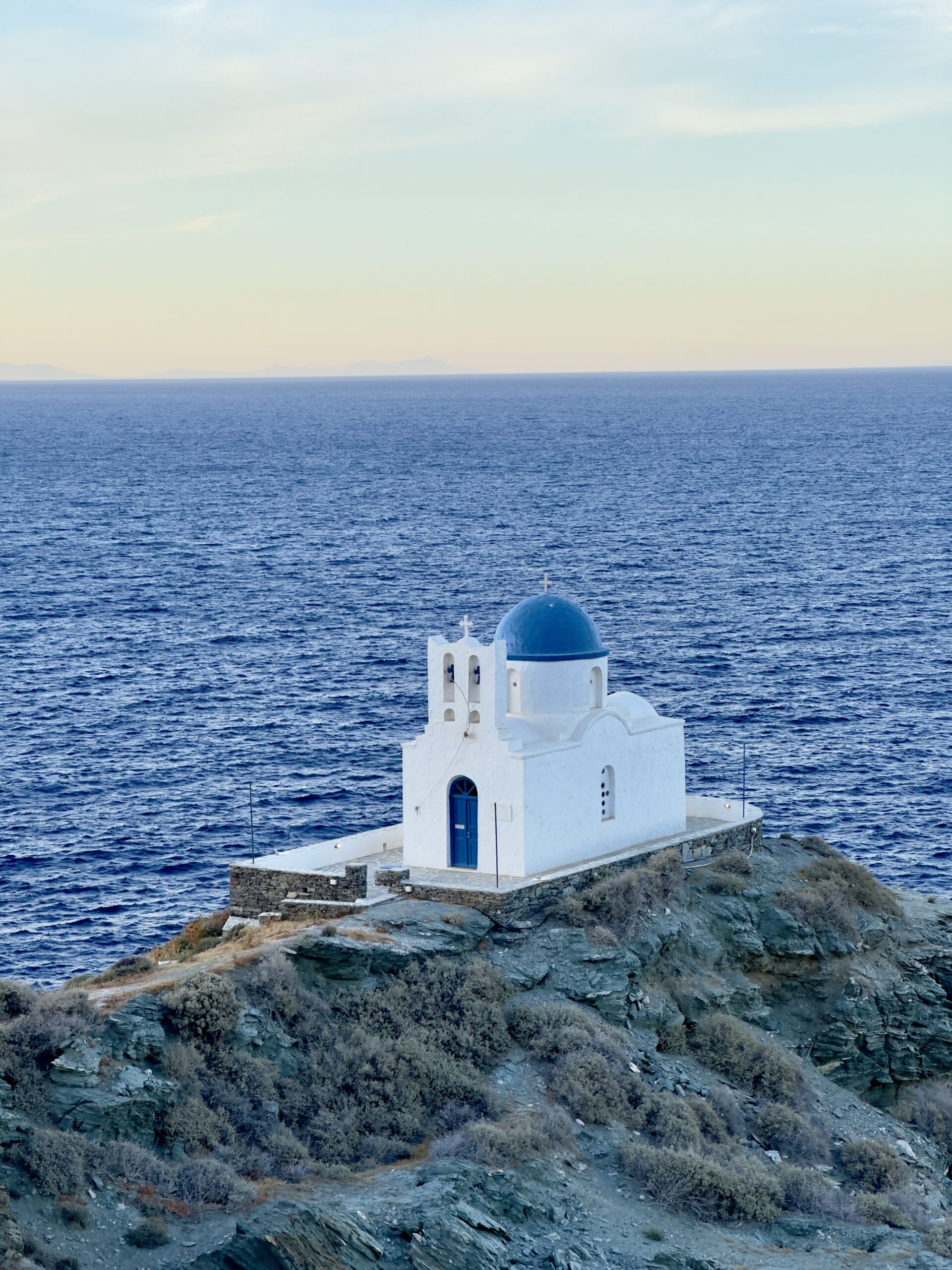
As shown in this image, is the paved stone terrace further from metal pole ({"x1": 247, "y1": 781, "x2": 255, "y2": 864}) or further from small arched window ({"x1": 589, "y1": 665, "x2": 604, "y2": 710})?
metal pole ({"x1": 247, "y1": 781, "x2": 255, "y2": 864})

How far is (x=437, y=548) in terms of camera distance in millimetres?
132500

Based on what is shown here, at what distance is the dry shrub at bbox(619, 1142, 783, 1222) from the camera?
35.7m

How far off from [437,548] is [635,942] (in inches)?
3480

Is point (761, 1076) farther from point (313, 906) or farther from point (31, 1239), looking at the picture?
point (31, 1239)

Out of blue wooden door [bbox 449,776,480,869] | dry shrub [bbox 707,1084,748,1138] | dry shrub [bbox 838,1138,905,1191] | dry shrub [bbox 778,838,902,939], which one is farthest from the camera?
dry shrub [bbox 778,838,902,939]

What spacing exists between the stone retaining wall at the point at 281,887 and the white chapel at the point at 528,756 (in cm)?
288

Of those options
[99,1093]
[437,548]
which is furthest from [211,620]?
Answer: [99,1093]

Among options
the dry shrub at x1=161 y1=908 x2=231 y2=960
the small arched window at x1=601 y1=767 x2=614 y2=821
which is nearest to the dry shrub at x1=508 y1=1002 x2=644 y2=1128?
the small arched window at x1=601 y1=767 x2=614 y2=821

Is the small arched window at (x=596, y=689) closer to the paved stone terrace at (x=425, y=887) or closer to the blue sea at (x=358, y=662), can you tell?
the paved stone terrace at (x=425, y=887)

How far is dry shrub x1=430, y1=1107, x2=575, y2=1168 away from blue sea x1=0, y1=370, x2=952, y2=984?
21.8m

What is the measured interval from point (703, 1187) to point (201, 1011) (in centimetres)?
1100

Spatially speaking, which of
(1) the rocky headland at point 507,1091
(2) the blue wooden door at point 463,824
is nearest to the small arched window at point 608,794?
(1) the rocky headland at point 507,1091

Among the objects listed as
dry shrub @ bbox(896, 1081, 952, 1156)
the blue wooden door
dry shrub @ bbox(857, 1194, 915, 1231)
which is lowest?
dry shrub @ bbox(896, 1081, 952, 1156)

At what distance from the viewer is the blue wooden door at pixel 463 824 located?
1864 inches
